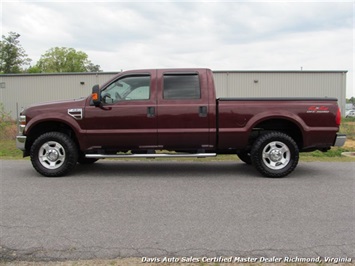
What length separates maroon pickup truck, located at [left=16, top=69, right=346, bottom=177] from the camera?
664cm

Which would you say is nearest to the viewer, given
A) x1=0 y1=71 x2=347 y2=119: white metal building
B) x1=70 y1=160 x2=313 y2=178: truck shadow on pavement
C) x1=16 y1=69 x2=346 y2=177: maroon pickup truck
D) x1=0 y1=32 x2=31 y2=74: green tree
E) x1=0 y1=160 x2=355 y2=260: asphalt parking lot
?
x1=0 y1=160 x2=355 y2=260: asphalt parking lot

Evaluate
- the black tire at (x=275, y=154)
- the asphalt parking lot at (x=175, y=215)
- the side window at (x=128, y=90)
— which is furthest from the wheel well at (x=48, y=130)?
the black tire at (x=275, y=154)

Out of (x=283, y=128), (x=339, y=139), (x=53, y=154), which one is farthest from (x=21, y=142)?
(x=339, y=139)

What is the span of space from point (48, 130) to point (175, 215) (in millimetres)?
3835

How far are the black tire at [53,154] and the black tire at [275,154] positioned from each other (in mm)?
3435

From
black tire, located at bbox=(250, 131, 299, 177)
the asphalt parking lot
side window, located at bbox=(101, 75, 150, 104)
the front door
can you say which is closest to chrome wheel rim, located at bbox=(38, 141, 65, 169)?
the asphalt parking lot

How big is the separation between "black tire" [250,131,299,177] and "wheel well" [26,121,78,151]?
11.6 ft

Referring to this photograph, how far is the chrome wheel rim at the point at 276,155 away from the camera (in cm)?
670

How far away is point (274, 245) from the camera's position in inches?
139

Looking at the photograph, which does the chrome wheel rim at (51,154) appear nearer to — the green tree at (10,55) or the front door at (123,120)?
the front door at (123,120)

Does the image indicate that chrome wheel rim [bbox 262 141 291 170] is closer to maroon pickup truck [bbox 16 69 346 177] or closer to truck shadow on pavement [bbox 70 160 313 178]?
maroon pickup truck [bbox 16 69 346 177]

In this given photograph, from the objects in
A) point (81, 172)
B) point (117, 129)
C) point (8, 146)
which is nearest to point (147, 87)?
point (117, 129)

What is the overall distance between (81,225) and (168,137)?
296 centimetres

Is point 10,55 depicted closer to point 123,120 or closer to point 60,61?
point 60,61
